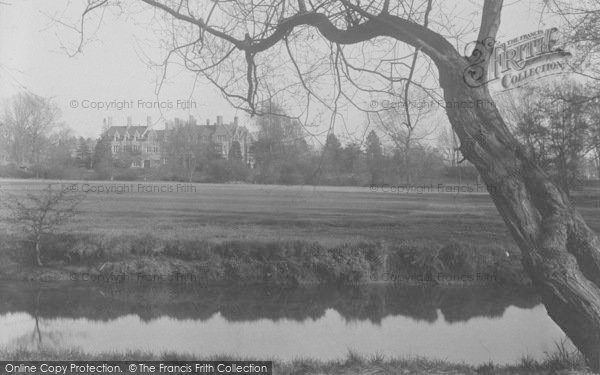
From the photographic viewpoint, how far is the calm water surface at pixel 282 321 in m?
4.55

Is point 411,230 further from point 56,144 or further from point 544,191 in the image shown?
point 56,144

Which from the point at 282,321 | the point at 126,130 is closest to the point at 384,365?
the point at 282,321

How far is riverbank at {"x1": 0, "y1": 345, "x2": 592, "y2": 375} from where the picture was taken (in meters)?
3.40

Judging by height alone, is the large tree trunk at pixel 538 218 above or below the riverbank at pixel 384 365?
→ above

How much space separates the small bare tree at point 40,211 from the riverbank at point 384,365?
186 centimetres

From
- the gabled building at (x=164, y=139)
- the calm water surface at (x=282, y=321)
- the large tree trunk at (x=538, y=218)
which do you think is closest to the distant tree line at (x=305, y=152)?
the gabled building at (x=164, y=139)

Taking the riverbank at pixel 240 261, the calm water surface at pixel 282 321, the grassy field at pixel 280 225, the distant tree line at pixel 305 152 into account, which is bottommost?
the calm water surface at pixel 282 321

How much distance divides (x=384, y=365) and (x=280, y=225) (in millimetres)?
2424

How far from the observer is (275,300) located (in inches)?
222

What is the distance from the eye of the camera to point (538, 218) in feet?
11.1

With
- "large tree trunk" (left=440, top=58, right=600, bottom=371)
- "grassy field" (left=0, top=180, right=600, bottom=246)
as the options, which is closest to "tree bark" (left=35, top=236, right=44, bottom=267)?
"grassy field" (left=0, top=180, right=600, bottom=246)

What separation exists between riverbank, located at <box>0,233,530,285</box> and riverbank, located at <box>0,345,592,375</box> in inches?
65.6

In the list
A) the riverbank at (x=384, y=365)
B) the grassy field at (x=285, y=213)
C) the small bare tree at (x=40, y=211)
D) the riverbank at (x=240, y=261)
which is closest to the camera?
the riverbank at (x=384, y=365)

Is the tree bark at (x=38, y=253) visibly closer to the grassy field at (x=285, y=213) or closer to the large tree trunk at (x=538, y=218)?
the grassy field at (x=285, y=213)
